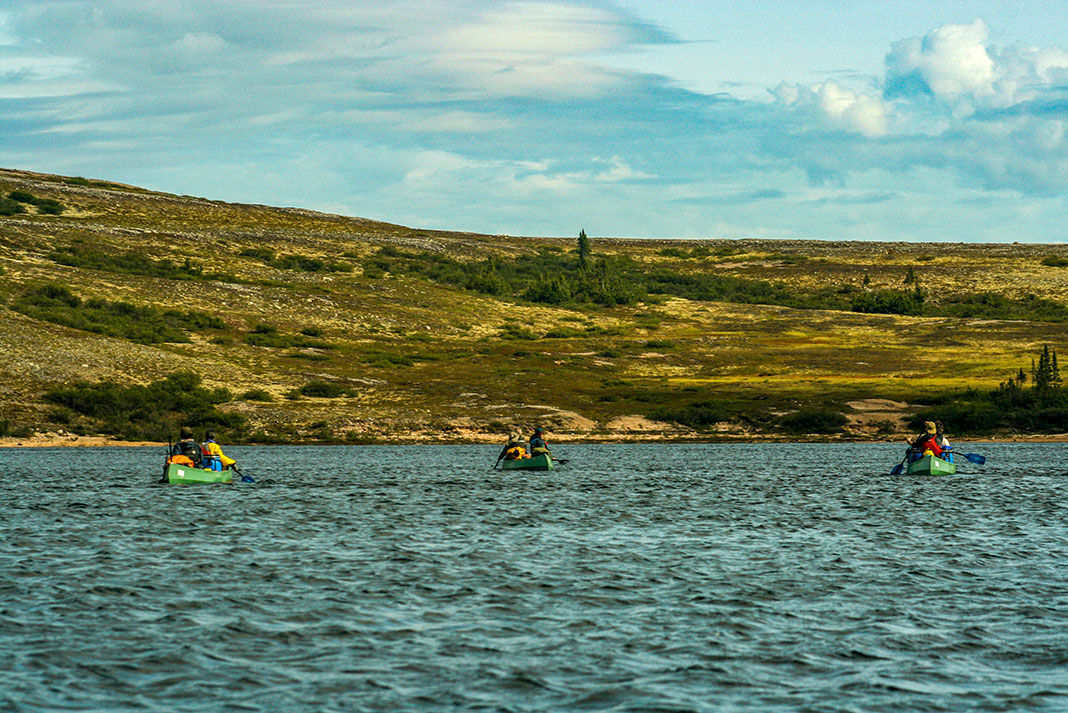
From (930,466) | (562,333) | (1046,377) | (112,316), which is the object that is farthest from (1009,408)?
(112,316)

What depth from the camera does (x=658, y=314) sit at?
541 ft

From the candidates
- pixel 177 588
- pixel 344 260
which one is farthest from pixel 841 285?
pixel 177 588

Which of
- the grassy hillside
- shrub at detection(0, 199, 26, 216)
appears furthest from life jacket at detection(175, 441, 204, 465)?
shrub at detection(0, 199, 26, 216)

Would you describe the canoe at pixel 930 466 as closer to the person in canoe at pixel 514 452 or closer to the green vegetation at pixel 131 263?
the person in canoe at pixel 514 452

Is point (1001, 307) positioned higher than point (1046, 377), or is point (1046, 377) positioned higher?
point (1001, 307)

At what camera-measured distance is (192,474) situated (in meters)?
56.8

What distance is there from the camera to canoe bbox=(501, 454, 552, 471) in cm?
6838

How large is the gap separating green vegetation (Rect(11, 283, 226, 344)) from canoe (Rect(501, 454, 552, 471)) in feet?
181

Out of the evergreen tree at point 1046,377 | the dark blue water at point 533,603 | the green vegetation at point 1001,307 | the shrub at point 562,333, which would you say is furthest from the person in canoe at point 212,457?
the green vegetation at point 1001,307

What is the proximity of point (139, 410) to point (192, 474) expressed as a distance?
134 feet

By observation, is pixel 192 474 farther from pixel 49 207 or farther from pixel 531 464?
pixel 49 207

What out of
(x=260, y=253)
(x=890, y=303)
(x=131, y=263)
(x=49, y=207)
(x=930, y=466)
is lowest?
(x=930, y=466)

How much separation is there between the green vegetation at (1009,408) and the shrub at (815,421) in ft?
20.3

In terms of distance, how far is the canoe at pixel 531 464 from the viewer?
224 ft
